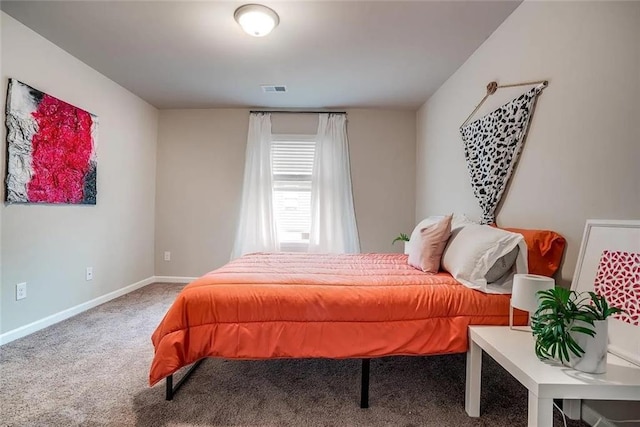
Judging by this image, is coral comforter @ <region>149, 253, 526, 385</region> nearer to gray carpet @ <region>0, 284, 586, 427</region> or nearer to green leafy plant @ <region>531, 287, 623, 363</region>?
gray carpet @ <region>0, 284, 586, 427</region>

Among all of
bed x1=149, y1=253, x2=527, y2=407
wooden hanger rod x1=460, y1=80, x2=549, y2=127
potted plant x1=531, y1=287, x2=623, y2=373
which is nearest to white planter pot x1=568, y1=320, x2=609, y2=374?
potted plant x1=531, y1=287, x2=623, y2=373

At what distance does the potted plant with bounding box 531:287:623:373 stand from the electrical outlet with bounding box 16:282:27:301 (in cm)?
335

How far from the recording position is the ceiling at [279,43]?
82.2 inches

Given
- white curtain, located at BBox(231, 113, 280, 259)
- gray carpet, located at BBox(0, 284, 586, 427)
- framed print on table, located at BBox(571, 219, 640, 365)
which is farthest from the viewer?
white curtain, located at BBox(231, 113, 280, 259)

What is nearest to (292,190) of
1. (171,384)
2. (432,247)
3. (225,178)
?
(225,178)

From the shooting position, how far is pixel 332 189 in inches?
158

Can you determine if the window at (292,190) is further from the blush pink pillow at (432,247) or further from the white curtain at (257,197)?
the blush pink pillow at (432,247)

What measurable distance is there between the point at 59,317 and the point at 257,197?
2274mm

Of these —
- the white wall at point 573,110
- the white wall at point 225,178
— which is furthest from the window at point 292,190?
the white wall at point 573,110

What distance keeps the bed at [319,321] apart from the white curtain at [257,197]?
93.9 inches

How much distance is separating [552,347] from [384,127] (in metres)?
3.38

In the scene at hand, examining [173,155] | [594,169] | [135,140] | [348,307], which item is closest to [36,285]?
[135,140]

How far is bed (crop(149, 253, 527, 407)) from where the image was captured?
151 centimetres

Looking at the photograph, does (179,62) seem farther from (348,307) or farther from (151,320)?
(348,307)
